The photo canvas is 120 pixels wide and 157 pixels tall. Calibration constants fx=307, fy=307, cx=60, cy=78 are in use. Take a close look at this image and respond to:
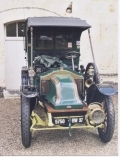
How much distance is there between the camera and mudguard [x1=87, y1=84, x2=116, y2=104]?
18.2 ft

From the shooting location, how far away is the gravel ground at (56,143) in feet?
17.3

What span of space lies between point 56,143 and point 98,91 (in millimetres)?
1274

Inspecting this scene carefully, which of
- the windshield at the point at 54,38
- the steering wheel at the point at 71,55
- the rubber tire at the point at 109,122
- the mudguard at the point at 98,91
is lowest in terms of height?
the rubber tire at the point at 109,122

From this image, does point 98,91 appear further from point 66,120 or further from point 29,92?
point 29,92

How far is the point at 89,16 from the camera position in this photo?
10031 millimetres

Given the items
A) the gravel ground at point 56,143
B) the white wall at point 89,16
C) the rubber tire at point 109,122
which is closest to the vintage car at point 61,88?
the rubber tire at point 109,122

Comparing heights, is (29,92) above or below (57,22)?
below

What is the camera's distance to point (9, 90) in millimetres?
10234

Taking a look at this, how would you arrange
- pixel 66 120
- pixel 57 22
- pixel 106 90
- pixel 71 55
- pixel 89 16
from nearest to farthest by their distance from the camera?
pixel 66 120, pixel 106 90, pixel 57 22, pixel 71 55, pixel 89 16

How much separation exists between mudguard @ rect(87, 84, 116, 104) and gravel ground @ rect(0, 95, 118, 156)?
714 millimetres

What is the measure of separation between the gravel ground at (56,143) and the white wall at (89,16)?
417cm

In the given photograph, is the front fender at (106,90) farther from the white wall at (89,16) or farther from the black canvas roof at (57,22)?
the white wall at (89,16)

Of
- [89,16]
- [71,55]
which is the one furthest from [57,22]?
[89,16]

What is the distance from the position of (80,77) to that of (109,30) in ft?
15.4
